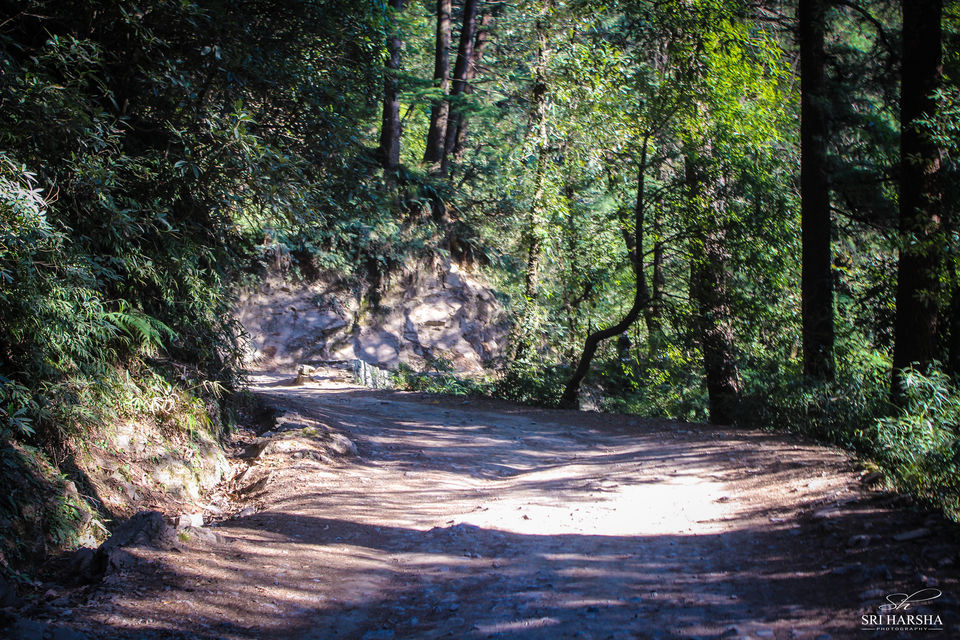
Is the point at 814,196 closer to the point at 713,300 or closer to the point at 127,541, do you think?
the point at 713,300

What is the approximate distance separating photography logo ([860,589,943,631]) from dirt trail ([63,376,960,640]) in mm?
50

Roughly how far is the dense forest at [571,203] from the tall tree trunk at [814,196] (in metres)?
0.04

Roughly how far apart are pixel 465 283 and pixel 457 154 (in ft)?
22.0

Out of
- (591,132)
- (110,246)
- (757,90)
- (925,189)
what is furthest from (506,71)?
(110,246)

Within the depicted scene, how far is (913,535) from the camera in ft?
14.2

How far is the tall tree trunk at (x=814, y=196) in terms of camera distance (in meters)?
10.8

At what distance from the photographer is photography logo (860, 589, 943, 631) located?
10.9 feet

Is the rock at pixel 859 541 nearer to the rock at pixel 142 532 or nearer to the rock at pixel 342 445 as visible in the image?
the rock at pixel 142 532

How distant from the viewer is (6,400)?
5535 millimetres

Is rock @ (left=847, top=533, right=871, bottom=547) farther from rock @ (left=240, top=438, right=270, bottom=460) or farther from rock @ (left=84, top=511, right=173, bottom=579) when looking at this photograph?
rock @ (left=240, top=438, right=270, bottom=460)

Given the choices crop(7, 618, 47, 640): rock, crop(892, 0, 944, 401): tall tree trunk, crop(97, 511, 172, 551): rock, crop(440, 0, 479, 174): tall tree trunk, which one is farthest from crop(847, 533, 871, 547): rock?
crop(440, 0, 479, 174): tall tree trunk

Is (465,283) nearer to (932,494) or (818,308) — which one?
(818,308)

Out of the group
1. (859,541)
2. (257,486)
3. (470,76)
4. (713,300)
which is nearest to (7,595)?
(257,486)

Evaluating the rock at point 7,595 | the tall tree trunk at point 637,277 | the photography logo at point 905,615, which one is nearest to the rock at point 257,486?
the rock at point 7,595
